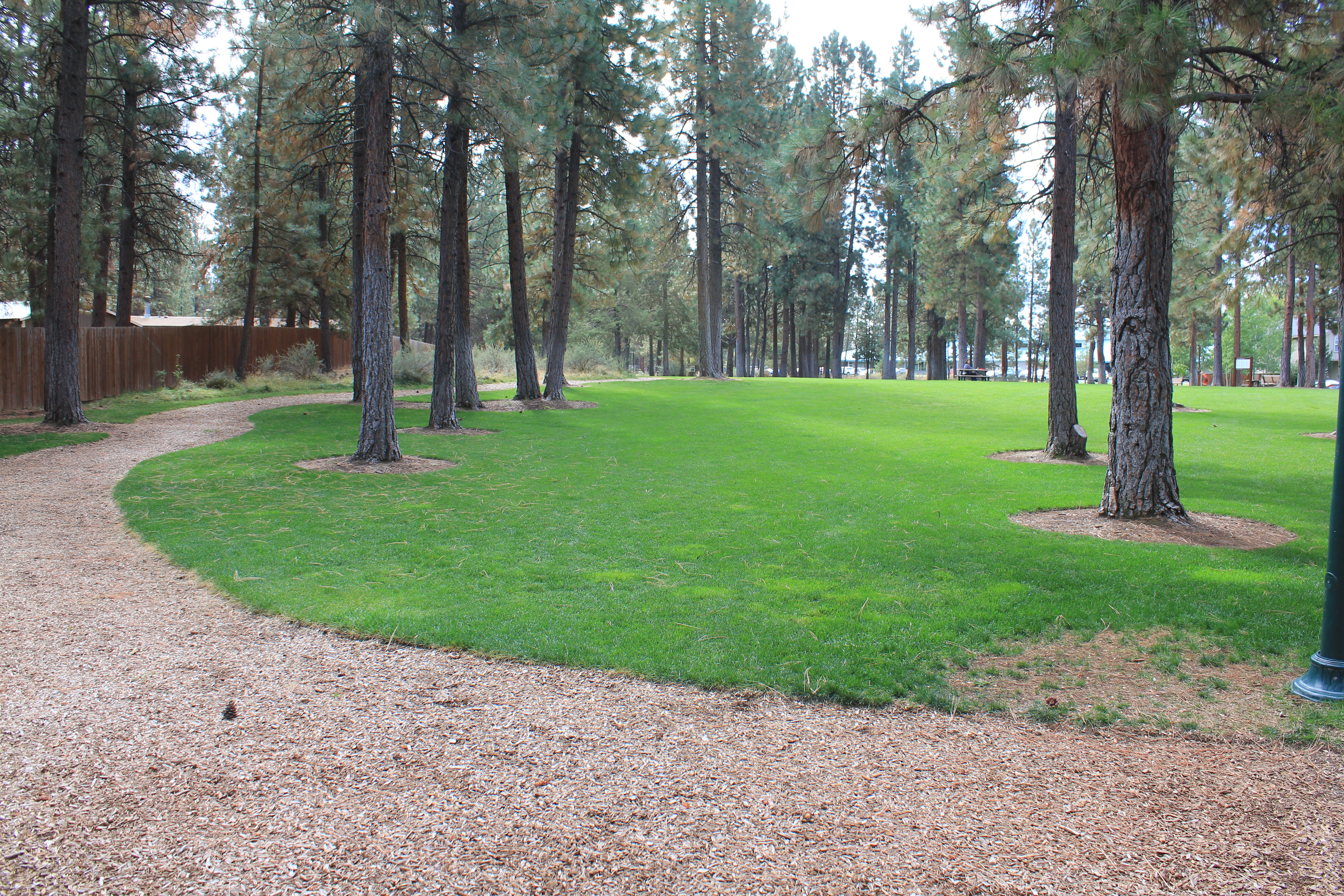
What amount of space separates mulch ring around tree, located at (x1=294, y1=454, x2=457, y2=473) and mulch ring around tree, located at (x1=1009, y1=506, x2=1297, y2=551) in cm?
733

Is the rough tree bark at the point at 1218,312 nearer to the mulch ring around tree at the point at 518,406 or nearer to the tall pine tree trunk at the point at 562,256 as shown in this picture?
the mulch ring around tree at the point at 518,406

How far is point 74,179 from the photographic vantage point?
13.1 metres

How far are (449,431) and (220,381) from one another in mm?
13987

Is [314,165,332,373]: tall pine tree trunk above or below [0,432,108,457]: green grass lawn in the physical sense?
above

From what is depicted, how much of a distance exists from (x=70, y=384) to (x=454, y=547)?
442 inches

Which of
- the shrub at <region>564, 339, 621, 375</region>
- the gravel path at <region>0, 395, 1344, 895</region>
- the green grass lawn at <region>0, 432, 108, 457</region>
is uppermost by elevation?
the shrub at <region>564, 339, 621, 375</region>

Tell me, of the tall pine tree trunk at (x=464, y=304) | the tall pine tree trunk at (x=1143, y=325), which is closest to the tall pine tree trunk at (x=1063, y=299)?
the tall pine tree trunk at (x=1143, y=325)

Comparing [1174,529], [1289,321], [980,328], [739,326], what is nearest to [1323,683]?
[1174,529]

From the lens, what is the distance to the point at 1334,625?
3729mm

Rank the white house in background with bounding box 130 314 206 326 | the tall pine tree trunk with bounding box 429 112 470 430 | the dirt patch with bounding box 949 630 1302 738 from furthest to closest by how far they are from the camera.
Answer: the white house in background with bounding box 130 314 206 326 < the tall pine tree trunk with bounding box 429 112 470 430 < the dirt patch with bounding box 949 630 1302 738

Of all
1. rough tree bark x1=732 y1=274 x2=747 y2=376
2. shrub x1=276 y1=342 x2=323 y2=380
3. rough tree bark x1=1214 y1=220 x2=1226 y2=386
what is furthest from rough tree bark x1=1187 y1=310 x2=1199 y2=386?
shrub x1=276 y1=342 x2=323 y2=380

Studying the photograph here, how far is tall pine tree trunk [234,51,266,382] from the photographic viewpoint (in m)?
24.7

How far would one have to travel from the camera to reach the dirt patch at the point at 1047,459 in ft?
36.8

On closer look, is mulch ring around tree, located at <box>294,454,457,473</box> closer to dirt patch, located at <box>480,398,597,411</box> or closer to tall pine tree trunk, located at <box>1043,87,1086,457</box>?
dirt patch, located at <box>480,398,597,411</box>
